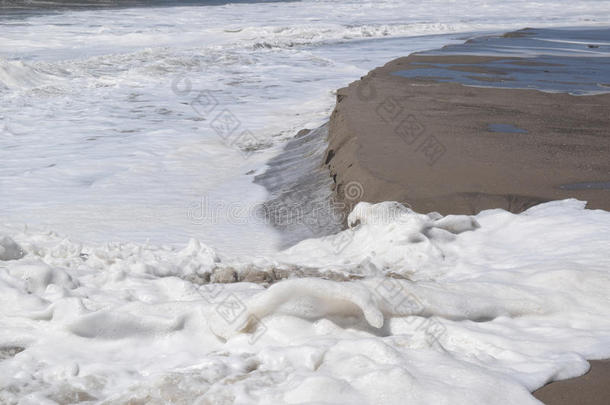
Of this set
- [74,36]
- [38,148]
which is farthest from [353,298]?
[74,36]

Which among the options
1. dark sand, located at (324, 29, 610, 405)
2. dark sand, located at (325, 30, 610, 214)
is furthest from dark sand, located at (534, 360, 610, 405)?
dark sand, located at (325, 30, 610, 214)

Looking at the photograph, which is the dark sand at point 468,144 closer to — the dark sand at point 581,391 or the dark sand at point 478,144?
the dark sand at point 478,144

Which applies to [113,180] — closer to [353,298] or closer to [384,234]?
[384,234]

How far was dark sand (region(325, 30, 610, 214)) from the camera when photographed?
4234 millimetres

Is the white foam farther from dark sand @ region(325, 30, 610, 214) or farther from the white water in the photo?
dark sand @ region(325, 30, 610, 214)

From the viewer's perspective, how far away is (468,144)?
516 cm

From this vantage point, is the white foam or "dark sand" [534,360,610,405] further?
the white foam

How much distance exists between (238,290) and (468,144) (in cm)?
262

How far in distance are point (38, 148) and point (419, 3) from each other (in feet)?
95.8

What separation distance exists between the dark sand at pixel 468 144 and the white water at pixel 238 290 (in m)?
0.31

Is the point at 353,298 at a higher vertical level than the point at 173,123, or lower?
higher

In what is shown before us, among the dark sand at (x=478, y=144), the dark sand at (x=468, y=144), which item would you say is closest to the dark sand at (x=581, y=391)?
the dark sand at (x=478, y=144)

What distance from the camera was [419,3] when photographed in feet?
110

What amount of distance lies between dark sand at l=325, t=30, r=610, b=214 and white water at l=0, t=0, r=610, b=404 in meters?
0.31
